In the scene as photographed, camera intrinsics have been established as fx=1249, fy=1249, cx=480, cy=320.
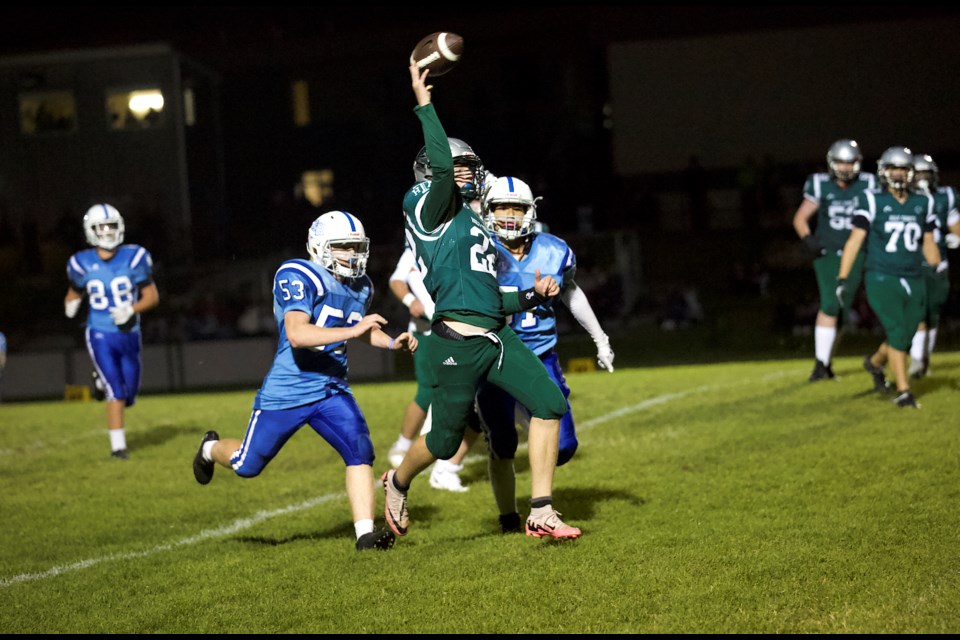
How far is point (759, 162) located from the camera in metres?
21.3

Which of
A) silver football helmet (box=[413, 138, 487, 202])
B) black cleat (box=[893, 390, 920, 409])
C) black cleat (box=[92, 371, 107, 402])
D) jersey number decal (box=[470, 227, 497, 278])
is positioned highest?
silver football helmet (box=[413, 138, 487, 202])

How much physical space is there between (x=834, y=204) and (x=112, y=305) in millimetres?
6324

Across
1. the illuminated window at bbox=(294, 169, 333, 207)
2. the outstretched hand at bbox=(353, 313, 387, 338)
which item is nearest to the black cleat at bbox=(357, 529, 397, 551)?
the outstretched hand at bbox=(353, 313, 387, 338)

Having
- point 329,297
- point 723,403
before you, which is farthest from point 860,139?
point 329,297

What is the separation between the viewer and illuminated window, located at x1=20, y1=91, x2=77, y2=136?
22.6m

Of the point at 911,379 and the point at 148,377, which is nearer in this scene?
the point at 911,379

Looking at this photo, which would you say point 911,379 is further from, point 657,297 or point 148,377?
point 148,377

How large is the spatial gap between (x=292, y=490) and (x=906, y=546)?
13.4 feet

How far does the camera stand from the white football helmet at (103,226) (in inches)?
386

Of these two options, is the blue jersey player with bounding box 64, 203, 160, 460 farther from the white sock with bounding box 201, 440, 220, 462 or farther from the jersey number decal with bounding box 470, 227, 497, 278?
the jersey number decal with bounding box 470, 227, 497, 278

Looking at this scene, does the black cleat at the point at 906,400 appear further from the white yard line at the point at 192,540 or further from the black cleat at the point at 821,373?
the white yard line at the point at 192,540

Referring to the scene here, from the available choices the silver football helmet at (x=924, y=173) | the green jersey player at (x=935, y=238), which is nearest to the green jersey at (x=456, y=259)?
the green jersey player at (x=935, y=238)

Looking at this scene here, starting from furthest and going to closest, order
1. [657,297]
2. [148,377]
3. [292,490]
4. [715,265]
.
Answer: [715,265], [657,297], [148,377], [292,490]

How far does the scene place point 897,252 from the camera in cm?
940
